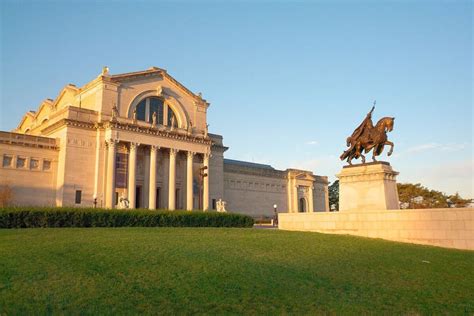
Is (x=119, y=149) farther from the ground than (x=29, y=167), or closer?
farther from the ground

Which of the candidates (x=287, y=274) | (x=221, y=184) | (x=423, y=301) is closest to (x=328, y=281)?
(x=287, y=274)

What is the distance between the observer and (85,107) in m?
48.7

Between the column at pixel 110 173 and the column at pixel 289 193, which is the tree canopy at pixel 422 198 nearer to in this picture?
the column at pixel 289 193

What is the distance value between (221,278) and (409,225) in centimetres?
1386

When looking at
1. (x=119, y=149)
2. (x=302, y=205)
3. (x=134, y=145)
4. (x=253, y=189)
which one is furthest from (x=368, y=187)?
(x=302, y=205)

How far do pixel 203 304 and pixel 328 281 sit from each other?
13.6 feet

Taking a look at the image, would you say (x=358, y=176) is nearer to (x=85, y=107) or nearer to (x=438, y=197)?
(x=85, y=107)

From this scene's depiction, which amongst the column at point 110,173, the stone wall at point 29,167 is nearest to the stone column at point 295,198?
the column at point 110,173

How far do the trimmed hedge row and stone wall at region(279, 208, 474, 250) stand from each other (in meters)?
10.8

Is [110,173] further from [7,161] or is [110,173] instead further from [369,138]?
[369,138]

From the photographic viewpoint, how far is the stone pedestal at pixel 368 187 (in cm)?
2389

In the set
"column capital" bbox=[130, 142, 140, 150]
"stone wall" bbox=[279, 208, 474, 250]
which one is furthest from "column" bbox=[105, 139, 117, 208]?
"stone wall" bbox=[279, 208, 474, 250]

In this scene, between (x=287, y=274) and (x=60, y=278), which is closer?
(x=60, y=278)

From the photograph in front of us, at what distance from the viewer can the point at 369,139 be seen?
25.6 m
